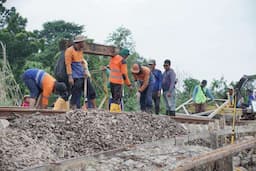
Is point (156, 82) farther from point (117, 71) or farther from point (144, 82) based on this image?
point (117, 71)

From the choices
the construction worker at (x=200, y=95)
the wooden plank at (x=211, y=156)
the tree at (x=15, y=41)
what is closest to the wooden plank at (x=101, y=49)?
the wooden plank at (x=211, y=156)

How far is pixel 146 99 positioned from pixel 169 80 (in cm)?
85

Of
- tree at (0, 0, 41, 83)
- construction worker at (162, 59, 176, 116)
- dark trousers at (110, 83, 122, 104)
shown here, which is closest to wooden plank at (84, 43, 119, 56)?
dark trousers at (110, 83, 122, 104)

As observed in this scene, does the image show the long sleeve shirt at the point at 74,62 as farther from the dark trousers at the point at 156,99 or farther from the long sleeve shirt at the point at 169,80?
the long sleeve shirt at the point at 169,80

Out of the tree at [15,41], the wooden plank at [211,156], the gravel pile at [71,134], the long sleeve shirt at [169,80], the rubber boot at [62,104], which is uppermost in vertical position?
the tree at [15,41]

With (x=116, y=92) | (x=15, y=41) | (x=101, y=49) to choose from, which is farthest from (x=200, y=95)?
(x=15, y=41)

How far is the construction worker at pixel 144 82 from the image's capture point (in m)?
9.33

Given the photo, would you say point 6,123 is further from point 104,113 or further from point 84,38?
point 84,38

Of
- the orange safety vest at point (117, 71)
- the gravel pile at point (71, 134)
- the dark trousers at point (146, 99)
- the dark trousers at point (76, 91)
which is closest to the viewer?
the gravel pile at point (71, 134)

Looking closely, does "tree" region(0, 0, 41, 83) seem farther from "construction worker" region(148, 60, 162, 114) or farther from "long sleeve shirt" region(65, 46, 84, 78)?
"long sleeve shirt" region(65, 46, 84, 78)

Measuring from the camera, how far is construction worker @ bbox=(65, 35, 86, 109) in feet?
26.1

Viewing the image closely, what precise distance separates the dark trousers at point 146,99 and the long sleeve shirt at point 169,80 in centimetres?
70

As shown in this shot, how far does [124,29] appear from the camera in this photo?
20.1 m

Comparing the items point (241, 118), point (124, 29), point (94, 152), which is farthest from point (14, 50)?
point (94, 152)
